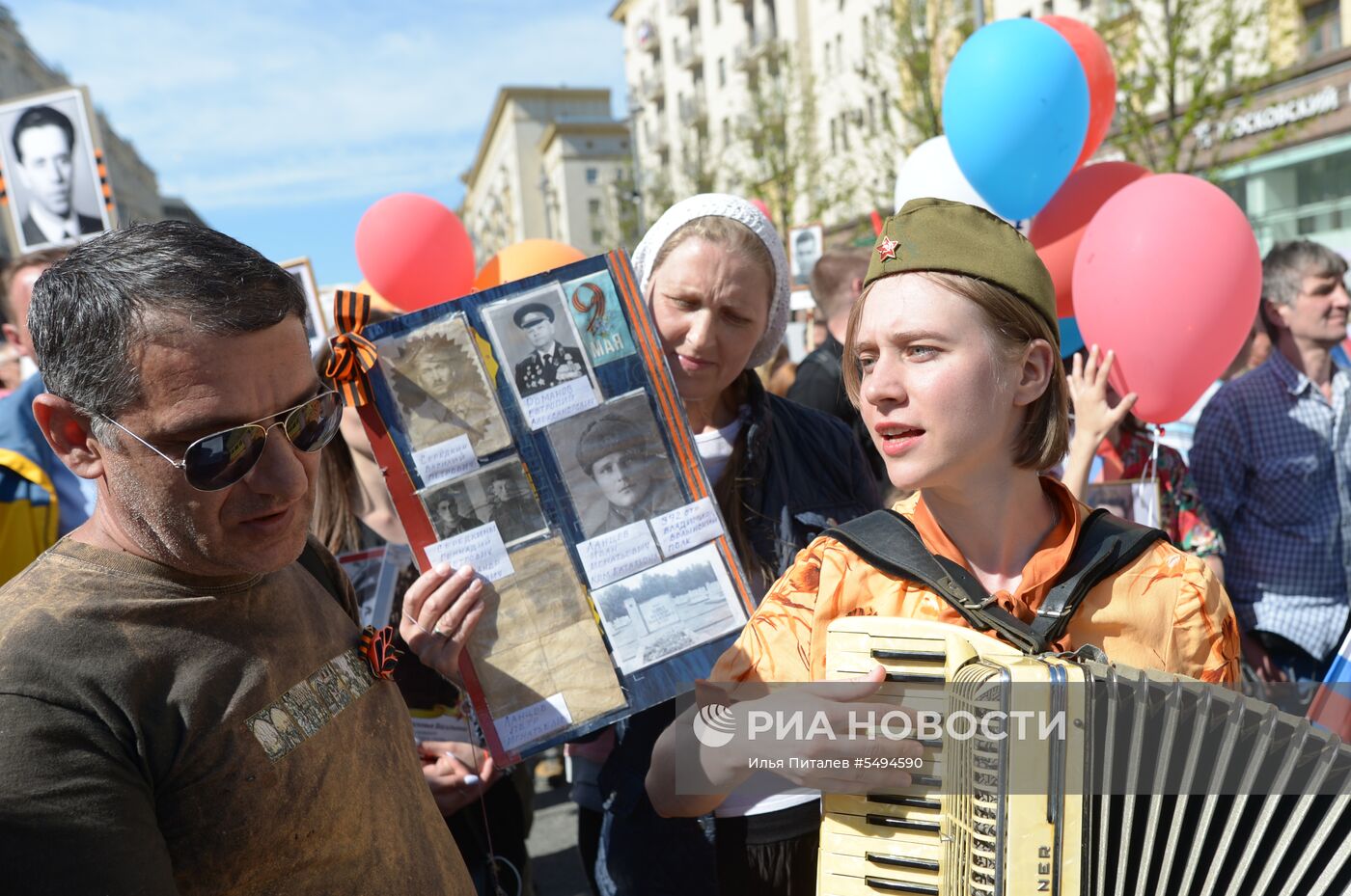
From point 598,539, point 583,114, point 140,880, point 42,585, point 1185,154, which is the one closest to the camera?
point 140,880

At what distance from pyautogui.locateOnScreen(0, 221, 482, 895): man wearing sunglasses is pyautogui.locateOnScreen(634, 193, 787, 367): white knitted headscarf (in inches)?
46.6

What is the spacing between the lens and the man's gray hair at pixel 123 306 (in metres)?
1.32

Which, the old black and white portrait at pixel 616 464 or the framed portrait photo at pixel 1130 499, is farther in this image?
the framed portrait photo at pixel 1130 499

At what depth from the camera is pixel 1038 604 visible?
1.72m

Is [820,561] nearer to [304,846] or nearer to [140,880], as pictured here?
[304,846]

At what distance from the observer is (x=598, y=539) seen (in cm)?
213

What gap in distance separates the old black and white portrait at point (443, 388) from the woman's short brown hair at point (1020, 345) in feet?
2.54

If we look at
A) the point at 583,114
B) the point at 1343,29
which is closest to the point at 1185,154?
the point at 1343,29

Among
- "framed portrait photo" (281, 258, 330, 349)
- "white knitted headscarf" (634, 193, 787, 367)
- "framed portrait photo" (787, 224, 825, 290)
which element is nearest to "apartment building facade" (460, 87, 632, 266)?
"framed portrait photo" (787, 224, 825, 290)

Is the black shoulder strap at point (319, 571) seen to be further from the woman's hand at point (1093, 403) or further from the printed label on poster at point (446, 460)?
the woman's hand at point (1093, 403)

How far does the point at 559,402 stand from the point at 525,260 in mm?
2138

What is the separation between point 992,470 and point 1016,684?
0.51m

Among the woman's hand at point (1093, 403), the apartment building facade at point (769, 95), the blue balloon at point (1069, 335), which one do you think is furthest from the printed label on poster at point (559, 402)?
the apartment building facade at point (769, 95)

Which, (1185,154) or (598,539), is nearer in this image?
(598,539)
